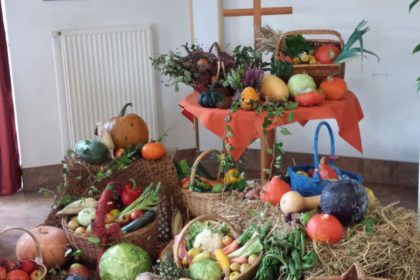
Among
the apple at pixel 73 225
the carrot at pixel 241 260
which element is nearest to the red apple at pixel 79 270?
the apple at pixel 73 225

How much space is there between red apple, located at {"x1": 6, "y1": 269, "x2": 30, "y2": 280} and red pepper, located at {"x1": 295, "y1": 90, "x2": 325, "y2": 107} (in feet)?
5.09

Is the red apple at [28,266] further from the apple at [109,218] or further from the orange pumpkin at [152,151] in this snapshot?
the orange pumpkin at [152,151]

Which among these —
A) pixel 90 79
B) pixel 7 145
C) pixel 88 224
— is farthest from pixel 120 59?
pixel 88 224

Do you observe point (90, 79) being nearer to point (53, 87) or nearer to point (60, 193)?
point (53, 87)

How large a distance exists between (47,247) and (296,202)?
129 centimetres

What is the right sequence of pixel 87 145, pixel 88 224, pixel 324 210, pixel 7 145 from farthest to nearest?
pixel 7 145 → pixel 87 145 → pixel 88 224 → pixel 324 210

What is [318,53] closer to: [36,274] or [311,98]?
[311,98]

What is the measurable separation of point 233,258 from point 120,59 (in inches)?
89.4

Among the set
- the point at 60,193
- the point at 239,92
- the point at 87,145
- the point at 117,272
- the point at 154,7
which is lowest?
the point at 117,272

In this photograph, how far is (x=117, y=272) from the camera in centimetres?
252

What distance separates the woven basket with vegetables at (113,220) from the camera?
2.66m

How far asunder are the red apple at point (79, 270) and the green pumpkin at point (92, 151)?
2.01 ft

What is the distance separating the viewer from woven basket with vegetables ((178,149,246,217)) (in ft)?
9.54

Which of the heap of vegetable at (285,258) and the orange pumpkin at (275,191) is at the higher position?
the orange pumpkin at (275,191)
